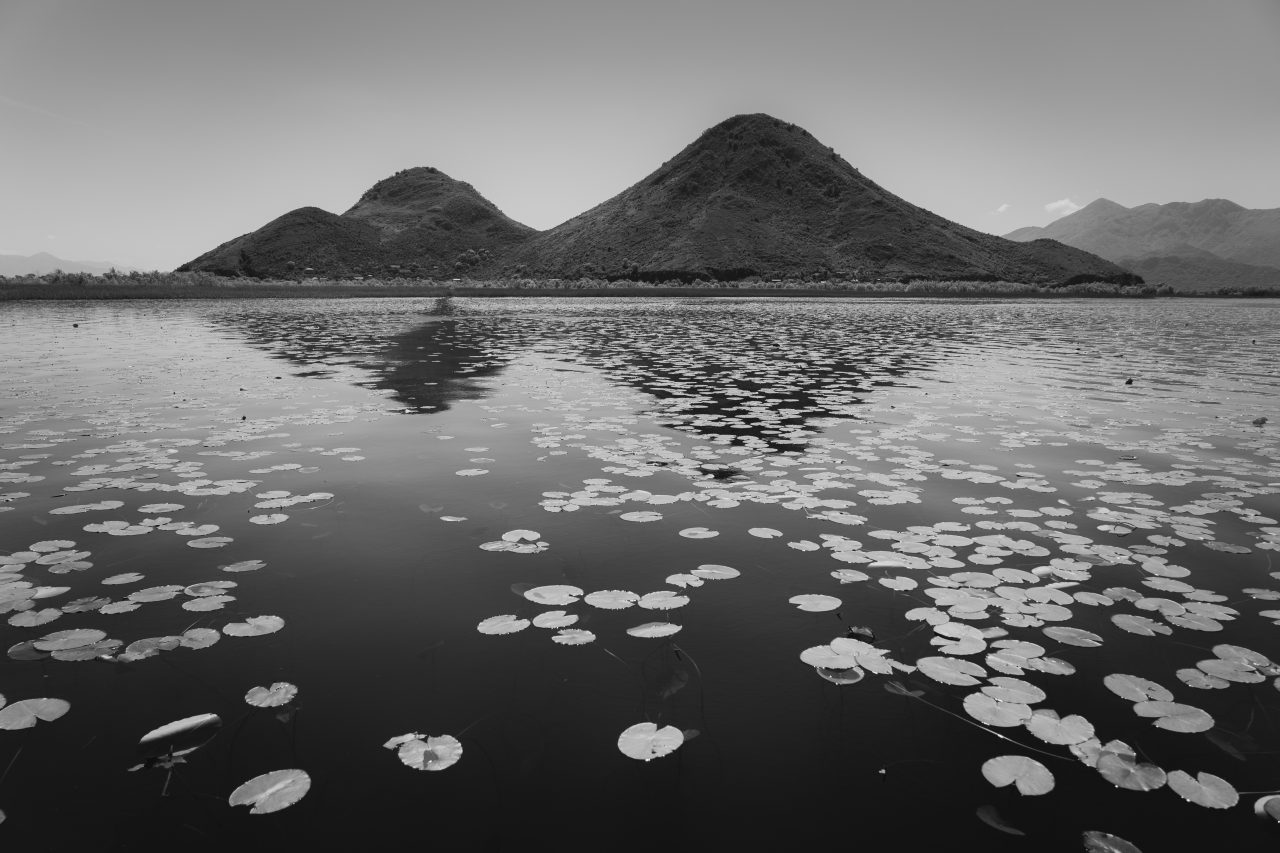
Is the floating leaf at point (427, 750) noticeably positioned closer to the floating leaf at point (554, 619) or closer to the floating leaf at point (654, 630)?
the floating leaf at point (554, 619)

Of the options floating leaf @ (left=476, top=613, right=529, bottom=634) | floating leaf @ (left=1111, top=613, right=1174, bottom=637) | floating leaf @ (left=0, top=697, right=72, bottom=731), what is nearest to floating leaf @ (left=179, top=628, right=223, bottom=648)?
floating leaf @ (left=0, top=697, right=72, bottom=731)

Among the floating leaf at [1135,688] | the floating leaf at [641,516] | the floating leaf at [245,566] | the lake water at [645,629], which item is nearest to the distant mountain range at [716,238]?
the lake water at [645,629]

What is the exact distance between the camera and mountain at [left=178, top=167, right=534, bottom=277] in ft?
438

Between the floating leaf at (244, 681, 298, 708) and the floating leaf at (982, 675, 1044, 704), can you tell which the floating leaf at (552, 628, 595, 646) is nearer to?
the floating leaf at (244, 681, 298, 708)

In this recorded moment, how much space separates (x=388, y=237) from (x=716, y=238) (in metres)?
84.1

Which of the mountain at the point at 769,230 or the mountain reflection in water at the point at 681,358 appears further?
the mountain at the point at 769,230

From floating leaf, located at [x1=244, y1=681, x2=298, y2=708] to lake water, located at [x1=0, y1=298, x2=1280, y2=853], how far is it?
0.09ft

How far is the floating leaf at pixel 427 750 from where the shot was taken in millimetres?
2322

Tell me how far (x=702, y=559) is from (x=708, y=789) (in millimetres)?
2096

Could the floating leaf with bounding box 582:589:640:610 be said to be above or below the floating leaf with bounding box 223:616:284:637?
below

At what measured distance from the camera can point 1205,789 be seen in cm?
225

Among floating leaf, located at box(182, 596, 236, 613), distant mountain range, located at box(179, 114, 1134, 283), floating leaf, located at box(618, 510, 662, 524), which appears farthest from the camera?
distant mountain range, located at box(179, 114, 1134, 283)

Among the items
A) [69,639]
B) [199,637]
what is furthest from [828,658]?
[69,639]

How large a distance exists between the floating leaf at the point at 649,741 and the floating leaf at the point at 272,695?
1.42 m
